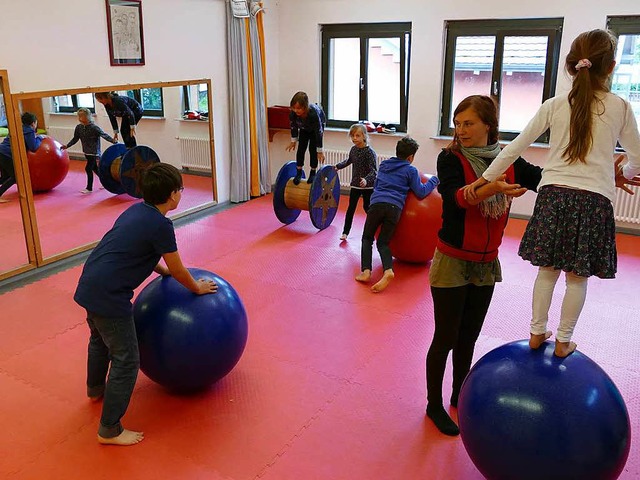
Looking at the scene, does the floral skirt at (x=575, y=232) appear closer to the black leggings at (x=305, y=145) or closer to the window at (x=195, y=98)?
the black leggings at (x=305, y=145)

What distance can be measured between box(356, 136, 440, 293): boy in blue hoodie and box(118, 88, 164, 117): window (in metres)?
2.85

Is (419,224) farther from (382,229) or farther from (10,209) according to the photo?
(10,209)

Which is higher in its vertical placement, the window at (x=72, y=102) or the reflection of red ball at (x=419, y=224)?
the window at (x=72, y=102)

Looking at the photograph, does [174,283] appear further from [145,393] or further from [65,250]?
[65,250]

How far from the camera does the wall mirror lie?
481cm

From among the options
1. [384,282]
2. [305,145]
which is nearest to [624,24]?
[305,145]

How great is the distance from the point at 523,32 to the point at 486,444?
5.56 m

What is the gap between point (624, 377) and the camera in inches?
137

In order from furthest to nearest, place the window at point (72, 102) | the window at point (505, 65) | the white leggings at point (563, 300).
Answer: the window at point (505, 65) → the window at point (72, 102) → the white leggings at point (563, 300)

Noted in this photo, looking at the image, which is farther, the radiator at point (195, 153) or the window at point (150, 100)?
the radiator at point (195, 153)

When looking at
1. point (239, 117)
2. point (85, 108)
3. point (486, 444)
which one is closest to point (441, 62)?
point (239, 117)

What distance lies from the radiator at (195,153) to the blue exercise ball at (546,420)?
17.9 feet

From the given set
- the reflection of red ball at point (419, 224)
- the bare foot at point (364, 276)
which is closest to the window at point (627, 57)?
the reflection of red ball at point (419, 224)

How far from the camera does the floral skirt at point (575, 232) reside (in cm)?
215
